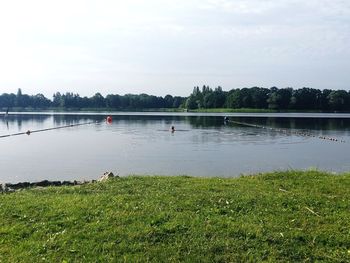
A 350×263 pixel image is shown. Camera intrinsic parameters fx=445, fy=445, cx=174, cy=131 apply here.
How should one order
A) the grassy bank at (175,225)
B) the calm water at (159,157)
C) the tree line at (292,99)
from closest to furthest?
the grassy bank at (175,225)
the calm water at (159,157)
the tree line at (292,99)

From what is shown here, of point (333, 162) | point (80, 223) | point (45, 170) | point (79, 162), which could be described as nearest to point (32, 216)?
point (80, 223)

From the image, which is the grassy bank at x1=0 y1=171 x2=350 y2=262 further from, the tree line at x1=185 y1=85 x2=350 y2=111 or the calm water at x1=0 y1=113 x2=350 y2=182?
the tree line at x1=185 y1=85 x2=350 y2=111

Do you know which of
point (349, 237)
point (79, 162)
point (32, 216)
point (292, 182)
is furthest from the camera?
point (79, 162)

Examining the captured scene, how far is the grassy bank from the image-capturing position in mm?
8156

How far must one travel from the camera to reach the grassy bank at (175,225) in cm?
816

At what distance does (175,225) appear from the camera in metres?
9.44

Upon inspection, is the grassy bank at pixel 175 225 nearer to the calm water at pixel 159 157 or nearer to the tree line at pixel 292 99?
the calm water at pixel 159 157

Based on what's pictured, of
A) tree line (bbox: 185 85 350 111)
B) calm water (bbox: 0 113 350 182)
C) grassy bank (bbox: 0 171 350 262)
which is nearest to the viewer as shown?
grassy bank (bbox: 0 171 350 262)

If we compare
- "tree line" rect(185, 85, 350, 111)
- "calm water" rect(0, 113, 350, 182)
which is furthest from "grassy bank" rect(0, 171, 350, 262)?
"tree line" rect(185, 85, 350, 111)

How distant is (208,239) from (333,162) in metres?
26.5

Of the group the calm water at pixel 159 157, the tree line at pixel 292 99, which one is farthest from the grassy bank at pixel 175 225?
the tree line at pixel 292 99

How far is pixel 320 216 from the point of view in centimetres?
1046

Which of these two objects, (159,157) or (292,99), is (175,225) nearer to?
(159,157)

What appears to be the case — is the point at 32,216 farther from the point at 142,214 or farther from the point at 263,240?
the point at 263,240
